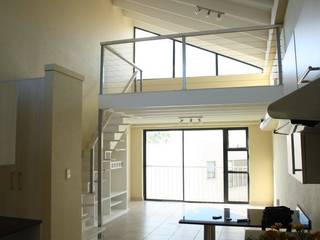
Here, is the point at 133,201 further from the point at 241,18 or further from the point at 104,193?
the point at 241,18

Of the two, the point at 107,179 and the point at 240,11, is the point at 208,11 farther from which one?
the point at 107,179

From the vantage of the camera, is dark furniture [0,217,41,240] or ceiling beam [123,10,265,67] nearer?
dark furniture [0,217,41,240]

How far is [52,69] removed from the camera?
149 inches

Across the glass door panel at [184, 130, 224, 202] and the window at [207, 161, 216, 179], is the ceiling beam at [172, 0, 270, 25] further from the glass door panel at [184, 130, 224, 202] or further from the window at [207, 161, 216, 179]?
the window at [207, 161, 216, 179]

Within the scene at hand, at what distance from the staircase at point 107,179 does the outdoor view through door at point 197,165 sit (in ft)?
4.97

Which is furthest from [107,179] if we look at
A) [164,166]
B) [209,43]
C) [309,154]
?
[309,154]

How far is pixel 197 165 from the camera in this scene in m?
9.25

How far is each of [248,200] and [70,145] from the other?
601 cm

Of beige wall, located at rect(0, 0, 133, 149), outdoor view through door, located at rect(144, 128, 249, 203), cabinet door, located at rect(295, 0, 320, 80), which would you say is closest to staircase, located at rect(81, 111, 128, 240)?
beige wall, located at rect(0, 0, 133, 149)

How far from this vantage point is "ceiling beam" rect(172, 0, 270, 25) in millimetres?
5723

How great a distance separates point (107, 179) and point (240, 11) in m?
4.18

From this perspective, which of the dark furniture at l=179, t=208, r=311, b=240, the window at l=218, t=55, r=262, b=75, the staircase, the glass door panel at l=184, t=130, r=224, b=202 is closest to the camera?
the dark furniture at l=179, t=208, r=311, b=240

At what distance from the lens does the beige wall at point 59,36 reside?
15.8 feet

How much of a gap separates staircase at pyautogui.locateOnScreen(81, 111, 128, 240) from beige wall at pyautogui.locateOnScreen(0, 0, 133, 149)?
0.51 m
